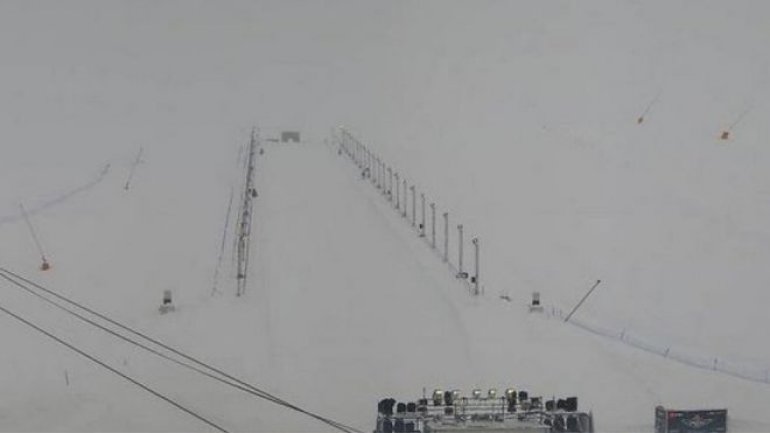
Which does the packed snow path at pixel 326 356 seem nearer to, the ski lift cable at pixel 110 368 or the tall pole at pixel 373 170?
the ski lift cable at pixel 110 368

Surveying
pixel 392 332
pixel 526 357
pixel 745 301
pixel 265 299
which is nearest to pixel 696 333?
pixel 745 301

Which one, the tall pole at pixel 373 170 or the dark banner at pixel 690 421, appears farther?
the tall pole at pixel 373 170

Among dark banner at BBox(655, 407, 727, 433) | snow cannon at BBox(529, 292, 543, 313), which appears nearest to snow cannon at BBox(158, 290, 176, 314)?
snow cannon at BBox(529, 292, 543, 313)

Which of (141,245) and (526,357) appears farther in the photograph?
(141,245)

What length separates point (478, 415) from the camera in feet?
30.0

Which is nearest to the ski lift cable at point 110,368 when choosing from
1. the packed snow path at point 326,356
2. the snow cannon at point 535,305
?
the packed snow path at point 326,356

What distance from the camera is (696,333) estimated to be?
14.1 m

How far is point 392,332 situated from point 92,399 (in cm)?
337

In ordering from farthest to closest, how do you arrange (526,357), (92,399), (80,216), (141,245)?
(80,216) → (141,245) → (526,357) → (92,399)

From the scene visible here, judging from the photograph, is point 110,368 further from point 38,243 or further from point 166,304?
point 38,243

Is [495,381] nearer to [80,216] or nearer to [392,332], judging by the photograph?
[392,332]

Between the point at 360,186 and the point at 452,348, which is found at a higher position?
the point at 360,186

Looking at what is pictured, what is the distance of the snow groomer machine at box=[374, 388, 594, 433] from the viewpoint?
29.9ft

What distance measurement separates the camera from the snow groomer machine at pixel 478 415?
9.12 m
